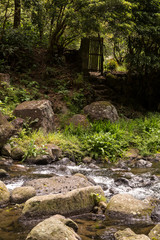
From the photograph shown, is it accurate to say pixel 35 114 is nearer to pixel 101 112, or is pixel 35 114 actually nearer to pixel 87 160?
pixel 87 160

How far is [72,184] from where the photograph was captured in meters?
4.94

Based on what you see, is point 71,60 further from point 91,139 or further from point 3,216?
point 3,216

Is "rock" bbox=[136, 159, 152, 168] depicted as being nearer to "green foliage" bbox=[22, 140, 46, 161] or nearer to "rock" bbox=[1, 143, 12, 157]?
"green foliage" bbox=[22, 140, 46, 161]

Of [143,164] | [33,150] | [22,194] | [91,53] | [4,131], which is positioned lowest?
[143,164]

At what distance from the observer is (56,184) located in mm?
4953

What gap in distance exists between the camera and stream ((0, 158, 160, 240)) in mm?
3514

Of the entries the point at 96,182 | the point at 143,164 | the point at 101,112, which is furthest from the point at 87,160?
the point at 101,112

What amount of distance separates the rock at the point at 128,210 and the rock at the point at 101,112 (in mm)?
7038

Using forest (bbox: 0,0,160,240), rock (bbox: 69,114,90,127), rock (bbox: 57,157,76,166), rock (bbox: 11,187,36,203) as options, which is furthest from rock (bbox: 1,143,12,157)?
rock (bbox: 69,114,90,127)

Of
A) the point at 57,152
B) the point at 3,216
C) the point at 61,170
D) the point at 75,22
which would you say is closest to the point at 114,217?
the point at 3,216

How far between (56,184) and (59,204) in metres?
1.01

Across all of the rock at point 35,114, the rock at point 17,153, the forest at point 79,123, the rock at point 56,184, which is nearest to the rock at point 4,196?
the forest at point 79,123

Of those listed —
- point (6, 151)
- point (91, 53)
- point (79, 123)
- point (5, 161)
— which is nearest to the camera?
point (5, 161)

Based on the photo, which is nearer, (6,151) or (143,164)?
(6,151)
